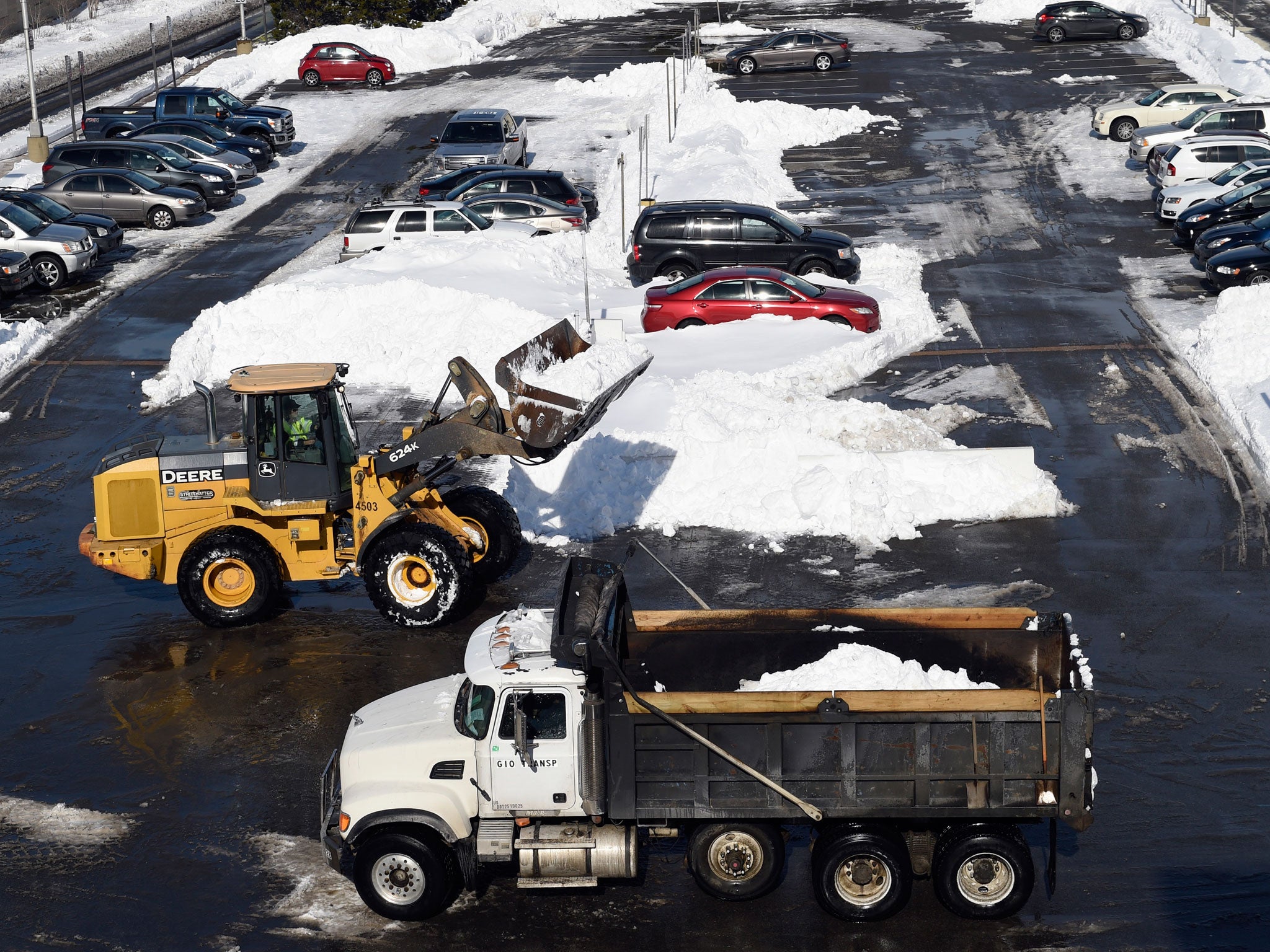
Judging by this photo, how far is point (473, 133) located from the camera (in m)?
39.6

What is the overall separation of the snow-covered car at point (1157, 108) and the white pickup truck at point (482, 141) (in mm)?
16935

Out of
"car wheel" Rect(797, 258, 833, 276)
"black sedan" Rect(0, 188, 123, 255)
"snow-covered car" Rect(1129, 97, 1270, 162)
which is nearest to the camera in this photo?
"car wheel" Rect(797, 258, 833, 276)

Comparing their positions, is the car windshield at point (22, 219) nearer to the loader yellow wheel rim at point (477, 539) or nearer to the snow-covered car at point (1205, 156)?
the loader yellow wheel rim at point (477, 539)

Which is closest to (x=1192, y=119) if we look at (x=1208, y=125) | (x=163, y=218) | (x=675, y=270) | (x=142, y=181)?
(x=1208, y=125)

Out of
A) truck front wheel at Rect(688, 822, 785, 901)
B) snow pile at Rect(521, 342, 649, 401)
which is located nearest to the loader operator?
snow pile at Rect(521, 342, 649, 401)

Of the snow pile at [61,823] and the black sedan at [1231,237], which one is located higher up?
the black sedan at [1231,237]

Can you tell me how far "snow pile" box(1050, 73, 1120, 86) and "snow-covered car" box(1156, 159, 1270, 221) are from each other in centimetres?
1430

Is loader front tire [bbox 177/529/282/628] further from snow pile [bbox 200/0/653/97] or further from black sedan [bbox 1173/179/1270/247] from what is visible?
snow pile [bbox 200/0/653/97]

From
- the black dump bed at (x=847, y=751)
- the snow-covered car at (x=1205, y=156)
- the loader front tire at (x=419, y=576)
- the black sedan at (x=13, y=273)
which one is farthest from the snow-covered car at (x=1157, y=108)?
the black dump bed at (x=847, y=751)

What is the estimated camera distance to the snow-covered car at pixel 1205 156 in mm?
33906

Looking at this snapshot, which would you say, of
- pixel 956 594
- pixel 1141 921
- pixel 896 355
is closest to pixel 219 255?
pixel 896 355

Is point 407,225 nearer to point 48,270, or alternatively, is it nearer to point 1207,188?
point 48,270

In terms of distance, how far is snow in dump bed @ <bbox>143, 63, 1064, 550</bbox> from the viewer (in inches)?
725

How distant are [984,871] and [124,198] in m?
31.9
